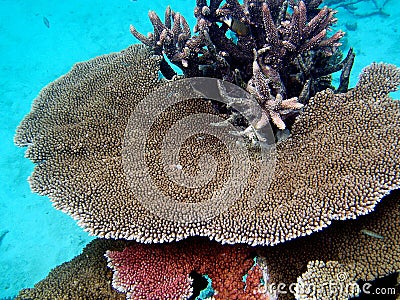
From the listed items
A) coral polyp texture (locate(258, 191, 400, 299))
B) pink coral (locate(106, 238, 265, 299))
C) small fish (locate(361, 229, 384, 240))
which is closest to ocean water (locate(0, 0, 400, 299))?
pink coral (locate(106, 238, 265, 299))

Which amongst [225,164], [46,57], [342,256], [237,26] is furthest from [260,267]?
[46,57]

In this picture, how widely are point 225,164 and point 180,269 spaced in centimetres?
116

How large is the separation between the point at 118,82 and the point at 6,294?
7105 millimetres

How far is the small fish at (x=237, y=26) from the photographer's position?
3678 mm

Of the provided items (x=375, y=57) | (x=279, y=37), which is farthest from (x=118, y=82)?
(x=375, y=57)

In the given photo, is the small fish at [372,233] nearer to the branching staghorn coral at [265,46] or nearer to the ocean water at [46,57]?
the branching staghorn coral at [265,46]

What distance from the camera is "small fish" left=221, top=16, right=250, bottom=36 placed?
368cm

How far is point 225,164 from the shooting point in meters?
3.23

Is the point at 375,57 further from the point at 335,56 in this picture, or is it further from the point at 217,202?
the point at 217,202

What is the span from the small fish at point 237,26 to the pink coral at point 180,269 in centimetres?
249

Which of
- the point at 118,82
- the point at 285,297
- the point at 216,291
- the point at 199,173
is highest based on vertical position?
the point at 118,82

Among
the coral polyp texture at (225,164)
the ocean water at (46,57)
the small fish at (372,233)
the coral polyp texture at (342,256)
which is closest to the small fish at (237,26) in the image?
the coral polyp texture at (225,164)

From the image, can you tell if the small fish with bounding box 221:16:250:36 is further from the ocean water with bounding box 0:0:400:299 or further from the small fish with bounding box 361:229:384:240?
the ocean water with bounding box 0:0:400:299

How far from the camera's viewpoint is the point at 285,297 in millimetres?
2930
